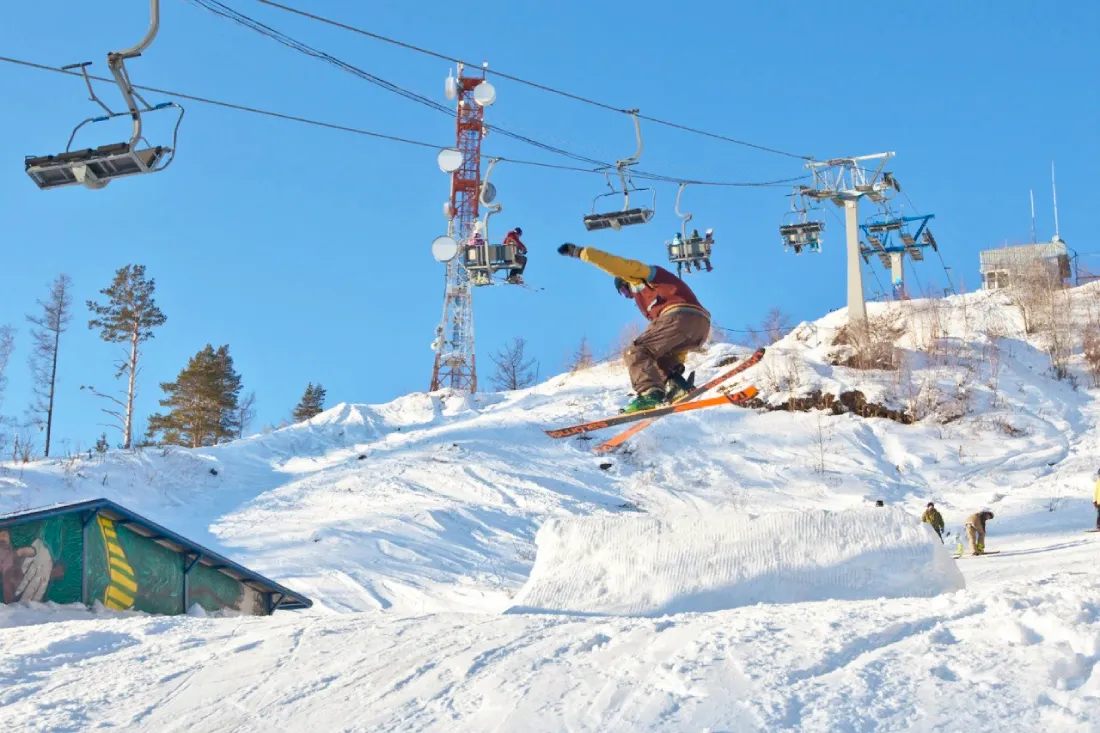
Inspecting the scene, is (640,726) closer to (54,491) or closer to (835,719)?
(835,719)

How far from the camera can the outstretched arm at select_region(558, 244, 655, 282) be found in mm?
11180

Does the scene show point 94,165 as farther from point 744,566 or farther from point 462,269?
point 462,269

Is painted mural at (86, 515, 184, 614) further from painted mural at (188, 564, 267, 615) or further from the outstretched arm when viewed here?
the outstretched arm

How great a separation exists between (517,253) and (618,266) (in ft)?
21.0

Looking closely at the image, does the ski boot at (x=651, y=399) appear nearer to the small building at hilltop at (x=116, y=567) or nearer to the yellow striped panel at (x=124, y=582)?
the small building at hilltop at (x=116, y=567)

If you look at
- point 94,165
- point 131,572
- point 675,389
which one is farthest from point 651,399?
point 131,572

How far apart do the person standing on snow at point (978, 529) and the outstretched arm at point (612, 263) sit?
815 centimetres

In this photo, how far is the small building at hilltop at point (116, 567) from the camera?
1188 cm

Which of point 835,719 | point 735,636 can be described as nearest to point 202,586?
point 735,636

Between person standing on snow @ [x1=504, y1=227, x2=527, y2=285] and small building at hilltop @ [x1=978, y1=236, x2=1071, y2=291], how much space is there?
24.2m

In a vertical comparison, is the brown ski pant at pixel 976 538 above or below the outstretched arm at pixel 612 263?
below

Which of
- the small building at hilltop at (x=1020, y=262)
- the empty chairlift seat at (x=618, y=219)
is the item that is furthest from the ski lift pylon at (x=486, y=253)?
the small building at hilltop at (x=1020, y=262)

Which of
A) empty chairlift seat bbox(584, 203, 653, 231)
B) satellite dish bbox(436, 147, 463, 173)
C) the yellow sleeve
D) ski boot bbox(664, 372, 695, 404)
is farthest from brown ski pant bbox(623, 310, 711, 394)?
satellite dish bbox(436, 147, 463, 173)

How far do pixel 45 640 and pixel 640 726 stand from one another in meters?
5.68
